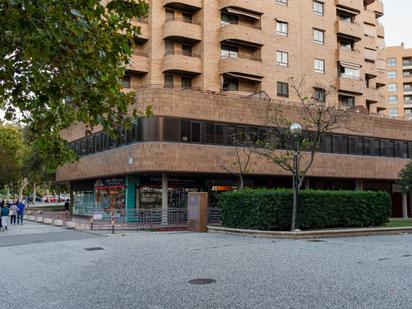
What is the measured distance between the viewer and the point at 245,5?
38.6 m

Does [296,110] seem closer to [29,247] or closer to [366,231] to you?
[366,231]

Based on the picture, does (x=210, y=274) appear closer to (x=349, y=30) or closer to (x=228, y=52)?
(x=228, y=52)

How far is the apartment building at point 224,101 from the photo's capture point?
98.5 feet

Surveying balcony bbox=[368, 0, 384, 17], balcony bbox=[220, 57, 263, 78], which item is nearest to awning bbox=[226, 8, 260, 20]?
balcony bbox=[220, 57, 263, 78]

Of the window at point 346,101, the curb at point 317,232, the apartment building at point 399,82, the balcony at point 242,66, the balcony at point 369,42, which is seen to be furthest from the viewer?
the apartment building at point 399,82

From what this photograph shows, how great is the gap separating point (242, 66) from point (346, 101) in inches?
550

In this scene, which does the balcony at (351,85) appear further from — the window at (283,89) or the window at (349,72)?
the window at (283,89)

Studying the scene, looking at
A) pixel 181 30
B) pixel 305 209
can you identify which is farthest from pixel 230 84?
pixel 305 209

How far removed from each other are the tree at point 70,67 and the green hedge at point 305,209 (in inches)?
488

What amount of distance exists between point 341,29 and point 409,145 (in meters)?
12.4

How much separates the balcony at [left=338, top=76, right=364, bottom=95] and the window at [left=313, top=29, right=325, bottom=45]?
3.90 metres

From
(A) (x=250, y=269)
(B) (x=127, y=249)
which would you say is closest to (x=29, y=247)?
(B) (x=127, y=249)

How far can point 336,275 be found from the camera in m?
10.6

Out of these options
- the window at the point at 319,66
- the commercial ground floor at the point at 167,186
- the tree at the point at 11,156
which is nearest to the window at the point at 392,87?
the window at the point at 319,66
